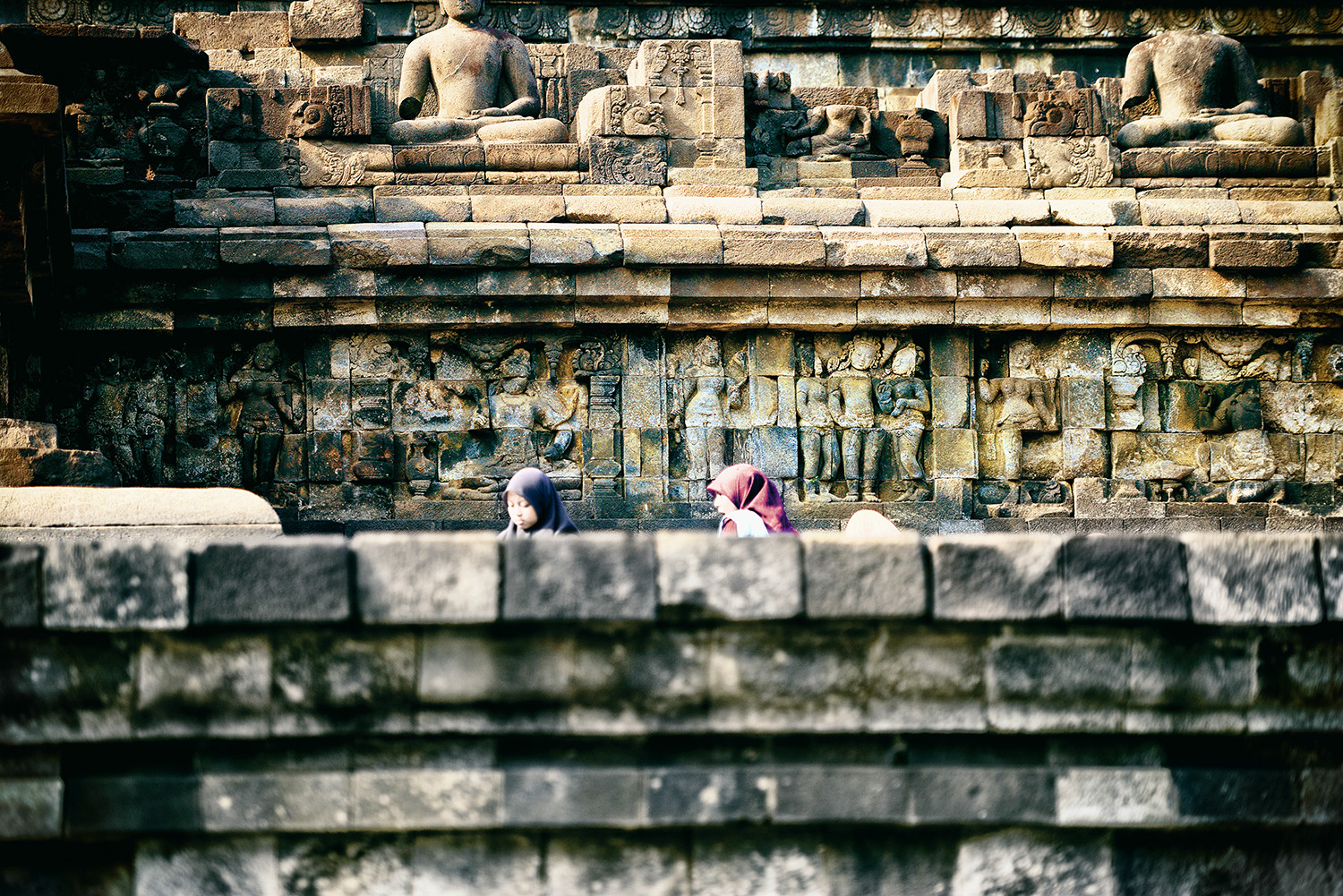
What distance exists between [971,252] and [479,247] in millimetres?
3713

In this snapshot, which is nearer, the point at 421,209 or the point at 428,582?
the point at 428,582

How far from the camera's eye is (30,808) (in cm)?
414

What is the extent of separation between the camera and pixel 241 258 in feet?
28.7

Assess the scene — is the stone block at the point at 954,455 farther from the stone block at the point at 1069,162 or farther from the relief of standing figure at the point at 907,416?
the stone block at the point at 1069,162

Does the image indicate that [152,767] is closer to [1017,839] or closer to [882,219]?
[1017,839]

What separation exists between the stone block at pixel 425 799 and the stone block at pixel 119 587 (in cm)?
87

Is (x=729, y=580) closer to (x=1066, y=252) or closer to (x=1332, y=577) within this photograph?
(x=1332, y=577)

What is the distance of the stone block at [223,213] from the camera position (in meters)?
9.14

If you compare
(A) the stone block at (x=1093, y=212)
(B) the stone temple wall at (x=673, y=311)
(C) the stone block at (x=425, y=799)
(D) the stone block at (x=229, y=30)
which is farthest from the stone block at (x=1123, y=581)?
(D) the stone block at (x=229, y=30)

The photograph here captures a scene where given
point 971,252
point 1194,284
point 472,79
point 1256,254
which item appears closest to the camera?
point 971,252

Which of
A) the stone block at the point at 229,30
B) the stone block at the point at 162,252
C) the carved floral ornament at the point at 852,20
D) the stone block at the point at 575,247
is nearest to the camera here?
the stone block at the point at 162,252

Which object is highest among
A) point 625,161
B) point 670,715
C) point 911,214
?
point 625,161

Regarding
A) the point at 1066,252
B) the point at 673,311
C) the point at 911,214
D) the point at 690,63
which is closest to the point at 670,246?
the point at 673,311

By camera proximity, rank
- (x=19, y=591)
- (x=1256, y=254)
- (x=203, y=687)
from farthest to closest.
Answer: (x=1256, y=254)
(x=203, y=687)
(x=19, y=591)
